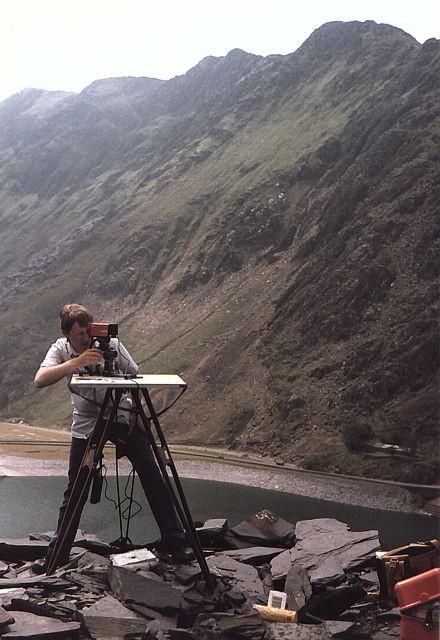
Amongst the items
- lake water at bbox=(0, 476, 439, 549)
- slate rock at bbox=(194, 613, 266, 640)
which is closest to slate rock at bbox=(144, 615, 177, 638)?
slate rock at bbox=(194, 613, 266, 640)

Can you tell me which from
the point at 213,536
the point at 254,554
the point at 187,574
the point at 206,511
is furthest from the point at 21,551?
the point at 206,511

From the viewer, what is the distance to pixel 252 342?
56.0 meters

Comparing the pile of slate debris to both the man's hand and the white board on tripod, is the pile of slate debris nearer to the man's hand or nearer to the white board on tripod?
the white board on tripod

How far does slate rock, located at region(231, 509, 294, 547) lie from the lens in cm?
876

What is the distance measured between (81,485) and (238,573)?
5.76ft

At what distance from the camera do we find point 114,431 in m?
7.48

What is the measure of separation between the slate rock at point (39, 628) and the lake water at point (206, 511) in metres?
17.3

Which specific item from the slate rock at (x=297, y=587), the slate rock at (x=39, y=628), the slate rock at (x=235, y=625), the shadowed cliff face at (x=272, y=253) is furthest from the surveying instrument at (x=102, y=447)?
the shadowed cliff face at (x=272, y=253)

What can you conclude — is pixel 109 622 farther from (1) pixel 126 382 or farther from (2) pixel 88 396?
(2) pixel 88 396

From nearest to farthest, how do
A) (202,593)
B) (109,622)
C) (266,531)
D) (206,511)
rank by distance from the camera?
(109,622), (202,593), (266,531), (206,511)

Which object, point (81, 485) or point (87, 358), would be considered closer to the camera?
point (87, 358)

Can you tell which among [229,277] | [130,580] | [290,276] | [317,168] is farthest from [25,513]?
[317,168]

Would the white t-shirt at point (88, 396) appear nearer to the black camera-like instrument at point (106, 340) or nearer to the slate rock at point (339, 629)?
the black camera-like instrument at point (106, 340)

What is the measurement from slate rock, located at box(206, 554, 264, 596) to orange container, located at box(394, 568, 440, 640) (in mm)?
1828
